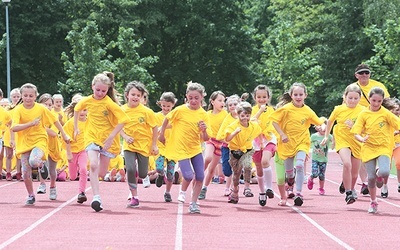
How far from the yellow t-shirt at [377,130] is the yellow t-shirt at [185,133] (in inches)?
87.0

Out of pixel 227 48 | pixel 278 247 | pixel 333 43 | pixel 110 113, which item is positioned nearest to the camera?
pixel 278 247

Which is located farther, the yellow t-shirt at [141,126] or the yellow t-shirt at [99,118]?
the yellow t-shirt at [141,126]

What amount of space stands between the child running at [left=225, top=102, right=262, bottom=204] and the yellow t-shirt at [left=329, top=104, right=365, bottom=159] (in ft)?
4.15

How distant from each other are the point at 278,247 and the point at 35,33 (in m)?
49.6

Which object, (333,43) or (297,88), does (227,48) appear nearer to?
(333,43)

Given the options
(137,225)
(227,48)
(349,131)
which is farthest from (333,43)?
(137,225)

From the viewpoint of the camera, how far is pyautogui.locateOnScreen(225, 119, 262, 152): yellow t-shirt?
53.6 ft

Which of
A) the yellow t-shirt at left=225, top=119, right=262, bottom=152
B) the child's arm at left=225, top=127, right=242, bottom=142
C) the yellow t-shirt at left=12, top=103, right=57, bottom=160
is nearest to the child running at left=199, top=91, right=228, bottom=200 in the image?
the yellow t-shirt at left=225, top=119, right=262, bottom=152

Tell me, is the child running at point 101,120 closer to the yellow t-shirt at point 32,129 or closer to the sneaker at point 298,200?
the yellow t-shirt at point 32,129

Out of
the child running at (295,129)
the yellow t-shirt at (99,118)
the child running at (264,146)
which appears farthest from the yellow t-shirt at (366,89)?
the yellow t-shirt at (99,118)

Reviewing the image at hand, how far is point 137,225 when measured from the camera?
41.9 ft

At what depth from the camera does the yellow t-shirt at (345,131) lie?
16656 mm

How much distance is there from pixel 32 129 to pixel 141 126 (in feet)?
5.33

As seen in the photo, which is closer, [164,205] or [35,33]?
[164,205]
